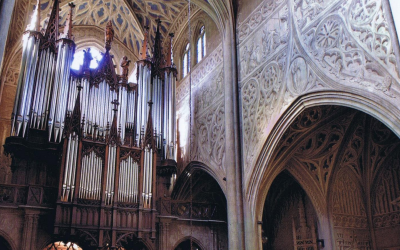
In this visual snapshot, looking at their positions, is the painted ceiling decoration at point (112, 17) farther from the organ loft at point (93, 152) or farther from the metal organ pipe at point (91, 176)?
the metal organ pipe at point (91, 176)

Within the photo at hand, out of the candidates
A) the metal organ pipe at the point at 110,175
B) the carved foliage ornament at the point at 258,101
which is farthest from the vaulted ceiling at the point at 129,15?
the metal organ pipe at the point at 110,175

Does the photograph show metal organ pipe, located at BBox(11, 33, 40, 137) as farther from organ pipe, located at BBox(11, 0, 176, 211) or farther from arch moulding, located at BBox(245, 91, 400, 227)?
arch moulding, located at BBox(245, 91, 400, 227)

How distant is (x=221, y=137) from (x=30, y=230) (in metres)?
6.53

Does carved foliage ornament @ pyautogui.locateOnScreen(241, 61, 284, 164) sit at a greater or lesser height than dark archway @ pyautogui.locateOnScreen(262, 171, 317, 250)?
greater

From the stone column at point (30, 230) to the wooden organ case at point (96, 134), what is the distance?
2.23ft

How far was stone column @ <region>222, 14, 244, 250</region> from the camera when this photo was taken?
1147 cm

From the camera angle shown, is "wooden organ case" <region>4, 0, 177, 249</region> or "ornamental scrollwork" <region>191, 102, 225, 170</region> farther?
"ornamental scrollwork" <region>191, 102, 225, 170</region>

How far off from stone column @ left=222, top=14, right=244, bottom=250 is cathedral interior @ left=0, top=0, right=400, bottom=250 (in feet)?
0.14

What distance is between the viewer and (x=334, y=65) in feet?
28.8

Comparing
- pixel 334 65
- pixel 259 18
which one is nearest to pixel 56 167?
pixel 259 18

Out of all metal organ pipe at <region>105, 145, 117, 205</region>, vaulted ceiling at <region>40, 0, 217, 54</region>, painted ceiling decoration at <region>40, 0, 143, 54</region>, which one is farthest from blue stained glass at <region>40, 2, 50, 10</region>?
metal organ pipe at <region>105, 145, 117, 205</region>

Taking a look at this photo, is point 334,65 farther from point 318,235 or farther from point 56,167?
point 56,167

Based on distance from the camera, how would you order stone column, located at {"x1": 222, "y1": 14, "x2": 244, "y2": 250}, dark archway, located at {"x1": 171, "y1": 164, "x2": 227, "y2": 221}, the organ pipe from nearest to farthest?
stone column, located at {"x1": 222, "y1": 14, "x2": 244, "y2": 250}
the organ pipe
dark archway, located at {"x1": 171, "y1": 164, "x2": 227, "y2": 221}

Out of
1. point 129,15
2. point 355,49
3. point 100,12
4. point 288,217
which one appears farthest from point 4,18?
point 100,12
